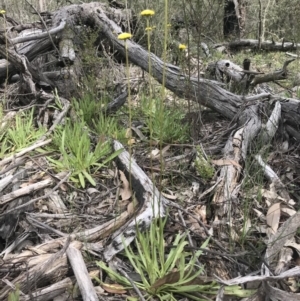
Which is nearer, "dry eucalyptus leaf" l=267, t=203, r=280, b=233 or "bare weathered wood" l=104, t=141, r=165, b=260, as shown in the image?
"bare weathered wood" l=104, t=141, r=165, b=260

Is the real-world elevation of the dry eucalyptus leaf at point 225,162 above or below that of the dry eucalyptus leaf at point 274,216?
above

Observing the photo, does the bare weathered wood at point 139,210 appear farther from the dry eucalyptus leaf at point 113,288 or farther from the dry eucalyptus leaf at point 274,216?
the dry eucalyptus leaf at point 274,216

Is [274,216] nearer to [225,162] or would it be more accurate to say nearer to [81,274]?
[225,162]

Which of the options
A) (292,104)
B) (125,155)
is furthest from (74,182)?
(292,104)

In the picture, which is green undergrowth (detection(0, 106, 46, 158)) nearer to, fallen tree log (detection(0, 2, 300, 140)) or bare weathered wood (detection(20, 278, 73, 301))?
fallen tree log (detection(0, 2, 300, 140))

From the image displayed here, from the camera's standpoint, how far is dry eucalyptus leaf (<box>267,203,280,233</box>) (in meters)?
2.18

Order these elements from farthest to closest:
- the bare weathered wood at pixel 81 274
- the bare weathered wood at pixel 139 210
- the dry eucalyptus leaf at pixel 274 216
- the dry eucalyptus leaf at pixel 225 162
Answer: the dry eucalyptus leaf at pixel 225 162 → the dry eucalyptus leaf at pixel 274 216 → the bare weathered wood at pixel 139 210 → the bare weathered wood at pixel 81 274

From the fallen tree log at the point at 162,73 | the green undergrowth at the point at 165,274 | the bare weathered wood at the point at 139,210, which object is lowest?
the green undergrowth at the point at 165,274

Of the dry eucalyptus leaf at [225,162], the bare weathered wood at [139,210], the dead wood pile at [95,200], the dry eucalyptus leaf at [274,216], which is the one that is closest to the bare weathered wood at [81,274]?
the dead wood pile at [95,200]

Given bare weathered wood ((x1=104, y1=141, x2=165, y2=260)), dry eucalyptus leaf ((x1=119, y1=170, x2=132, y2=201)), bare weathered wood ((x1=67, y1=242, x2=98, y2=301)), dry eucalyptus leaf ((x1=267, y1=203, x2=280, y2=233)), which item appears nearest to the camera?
bare weathered wood ((x1=67, y1=242, x2=98, y2=301))

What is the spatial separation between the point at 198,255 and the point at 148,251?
25 centimetres

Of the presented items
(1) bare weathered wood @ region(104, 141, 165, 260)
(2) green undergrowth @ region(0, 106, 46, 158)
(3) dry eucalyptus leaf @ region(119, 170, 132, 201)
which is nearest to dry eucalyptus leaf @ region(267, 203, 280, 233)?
(1) bare weathered wood @ region(104, 141, 165, 260)

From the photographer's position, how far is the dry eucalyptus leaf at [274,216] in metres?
2.18

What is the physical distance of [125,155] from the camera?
274cm
